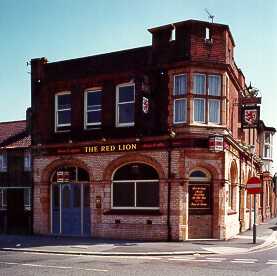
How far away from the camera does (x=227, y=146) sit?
68.2ft

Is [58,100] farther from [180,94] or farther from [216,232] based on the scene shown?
[216,232]

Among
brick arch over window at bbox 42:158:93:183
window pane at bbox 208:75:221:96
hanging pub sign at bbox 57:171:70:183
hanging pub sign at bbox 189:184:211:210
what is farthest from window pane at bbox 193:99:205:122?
hanging pub sign at bbox 57:171:70:183

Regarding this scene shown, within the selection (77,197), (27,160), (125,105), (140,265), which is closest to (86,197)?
(77,197)

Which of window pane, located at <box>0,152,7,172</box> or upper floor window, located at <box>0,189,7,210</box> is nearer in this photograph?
upper floor window, located at <box>0,189,7,210</box>

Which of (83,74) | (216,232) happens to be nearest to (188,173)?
(216,232)

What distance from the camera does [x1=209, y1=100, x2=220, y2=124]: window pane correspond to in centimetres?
2063

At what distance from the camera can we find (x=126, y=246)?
17.9 metres

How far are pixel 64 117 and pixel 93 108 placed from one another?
184 cm

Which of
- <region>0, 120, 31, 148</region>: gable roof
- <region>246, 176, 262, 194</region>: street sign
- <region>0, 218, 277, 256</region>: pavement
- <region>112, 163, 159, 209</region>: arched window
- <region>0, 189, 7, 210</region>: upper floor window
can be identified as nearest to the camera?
<region>0, 218, 277, 256</region>: pavement

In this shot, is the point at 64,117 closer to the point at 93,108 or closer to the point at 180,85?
the point at 93,108

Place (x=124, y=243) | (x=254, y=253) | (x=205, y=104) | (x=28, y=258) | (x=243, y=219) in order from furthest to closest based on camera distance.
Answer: (x=243, y=219) < (x=205, y=104) < (x=124, y=243) < (x=254, y=253) < (x=28, y=258)

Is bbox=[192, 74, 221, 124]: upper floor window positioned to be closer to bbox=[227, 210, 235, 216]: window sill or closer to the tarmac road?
bbox=[227, 210, 235, 216]: window sill

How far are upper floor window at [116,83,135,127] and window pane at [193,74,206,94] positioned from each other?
3.10m

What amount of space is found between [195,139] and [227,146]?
6.07 feet
